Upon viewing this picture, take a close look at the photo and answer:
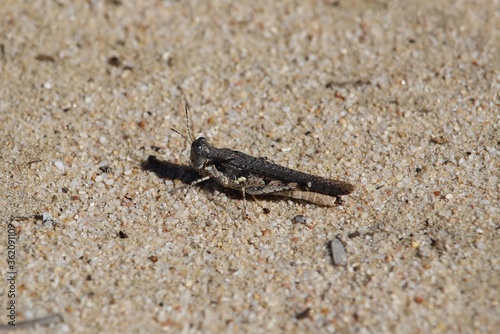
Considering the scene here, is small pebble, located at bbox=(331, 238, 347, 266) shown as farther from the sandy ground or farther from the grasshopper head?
the grasshopper head

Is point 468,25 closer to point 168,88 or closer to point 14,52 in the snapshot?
point 168,88

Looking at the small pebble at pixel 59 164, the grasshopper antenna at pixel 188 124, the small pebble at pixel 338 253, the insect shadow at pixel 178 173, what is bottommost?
the small pebble at pixel 338 253

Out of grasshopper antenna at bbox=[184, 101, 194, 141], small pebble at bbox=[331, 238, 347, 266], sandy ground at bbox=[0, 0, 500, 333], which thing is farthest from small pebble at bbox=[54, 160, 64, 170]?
small pebble at bbox=[331, 238, 347, 266]

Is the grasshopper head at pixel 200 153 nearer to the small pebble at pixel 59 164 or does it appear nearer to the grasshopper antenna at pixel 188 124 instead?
the grasshopper antenna at pixel 188 124

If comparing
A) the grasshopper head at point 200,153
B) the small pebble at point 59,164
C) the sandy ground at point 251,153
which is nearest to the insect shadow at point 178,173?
the sandy ground at point 251,153

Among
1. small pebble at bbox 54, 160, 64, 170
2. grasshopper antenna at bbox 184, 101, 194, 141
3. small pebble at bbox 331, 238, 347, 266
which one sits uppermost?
grasshopper antenna at bbox 184, 101, 194, 141

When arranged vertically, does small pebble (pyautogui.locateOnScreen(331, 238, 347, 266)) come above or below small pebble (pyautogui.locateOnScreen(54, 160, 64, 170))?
below

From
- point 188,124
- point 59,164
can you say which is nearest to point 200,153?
point 188,124
